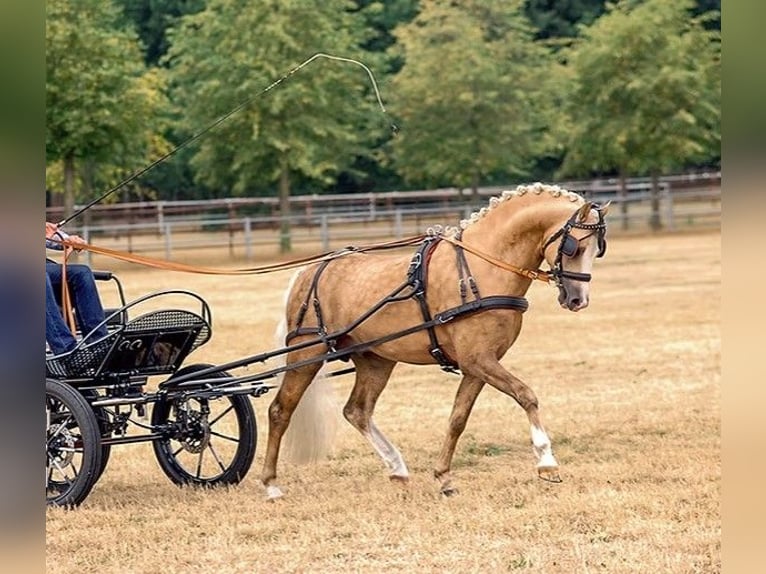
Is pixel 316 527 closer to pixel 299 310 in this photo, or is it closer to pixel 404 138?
pixel 299 310

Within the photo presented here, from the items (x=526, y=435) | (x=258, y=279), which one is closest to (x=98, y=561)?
(x=526, y=435)

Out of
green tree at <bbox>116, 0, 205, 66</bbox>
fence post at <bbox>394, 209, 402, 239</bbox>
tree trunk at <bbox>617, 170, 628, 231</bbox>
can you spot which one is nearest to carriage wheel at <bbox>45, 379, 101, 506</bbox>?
fence post at <bbox>394, 209, 402, 239</bbox>

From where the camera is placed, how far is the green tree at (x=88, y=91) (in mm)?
28703

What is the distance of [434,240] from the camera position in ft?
23.1

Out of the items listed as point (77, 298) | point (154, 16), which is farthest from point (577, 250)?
point (154, 16)

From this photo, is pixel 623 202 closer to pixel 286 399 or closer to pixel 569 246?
pixel 286 399

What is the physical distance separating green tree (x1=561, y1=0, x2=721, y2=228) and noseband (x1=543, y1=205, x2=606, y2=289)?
30154 mm

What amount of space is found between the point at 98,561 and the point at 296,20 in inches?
1123

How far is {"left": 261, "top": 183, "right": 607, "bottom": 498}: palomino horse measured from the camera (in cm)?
663

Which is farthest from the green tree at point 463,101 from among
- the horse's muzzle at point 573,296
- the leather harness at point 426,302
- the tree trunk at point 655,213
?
the horse's muzzle at point 573,296

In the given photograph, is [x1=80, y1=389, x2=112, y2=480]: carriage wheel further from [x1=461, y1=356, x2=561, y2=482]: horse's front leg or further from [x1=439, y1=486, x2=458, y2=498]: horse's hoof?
[x1=461, y1=356, x2=561, y2=482]: horse's front leg

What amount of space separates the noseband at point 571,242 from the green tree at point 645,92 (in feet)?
98.9

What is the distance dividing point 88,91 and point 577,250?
24134 millimetres

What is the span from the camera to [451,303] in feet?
22.4
